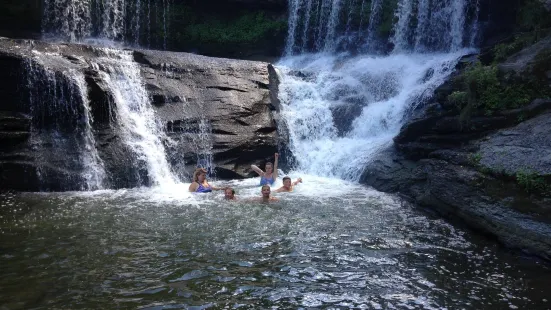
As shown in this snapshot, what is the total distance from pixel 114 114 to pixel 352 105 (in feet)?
24.4

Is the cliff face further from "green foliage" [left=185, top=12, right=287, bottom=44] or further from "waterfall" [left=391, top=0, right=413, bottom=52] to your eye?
"green foliage" [left=185, top=12, right=287, bottom=44]

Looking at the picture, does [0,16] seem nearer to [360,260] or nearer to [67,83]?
[67,83]

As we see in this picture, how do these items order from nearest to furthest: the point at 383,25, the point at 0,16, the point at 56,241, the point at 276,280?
the point at 276,280, the point at 56,241, the point at 0,16, the point at 383,25

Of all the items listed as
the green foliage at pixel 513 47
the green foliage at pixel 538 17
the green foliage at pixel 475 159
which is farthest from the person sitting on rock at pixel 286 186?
the green foliage at pixel 538 17

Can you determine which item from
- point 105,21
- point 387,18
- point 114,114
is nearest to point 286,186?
point 114,114

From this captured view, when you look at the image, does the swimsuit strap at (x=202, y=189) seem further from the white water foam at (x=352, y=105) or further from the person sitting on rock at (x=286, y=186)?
the white water foam at (x=352, y=105)

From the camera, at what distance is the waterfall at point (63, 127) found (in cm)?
994

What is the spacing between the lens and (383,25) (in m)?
19.2

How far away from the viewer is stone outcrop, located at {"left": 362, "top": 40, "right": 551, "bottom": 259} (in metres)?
6.26

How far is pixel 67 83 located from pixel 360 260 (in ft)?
28.4

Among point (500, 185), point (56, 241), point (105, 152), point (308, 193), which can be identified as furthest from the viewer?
point (105, 152)

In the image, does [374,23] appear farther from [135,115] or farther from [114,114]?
[114,114]

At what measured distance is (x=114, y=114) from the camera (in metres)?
11.1

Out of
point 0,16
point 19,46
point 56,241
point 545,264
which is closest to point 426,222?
point 545,264
